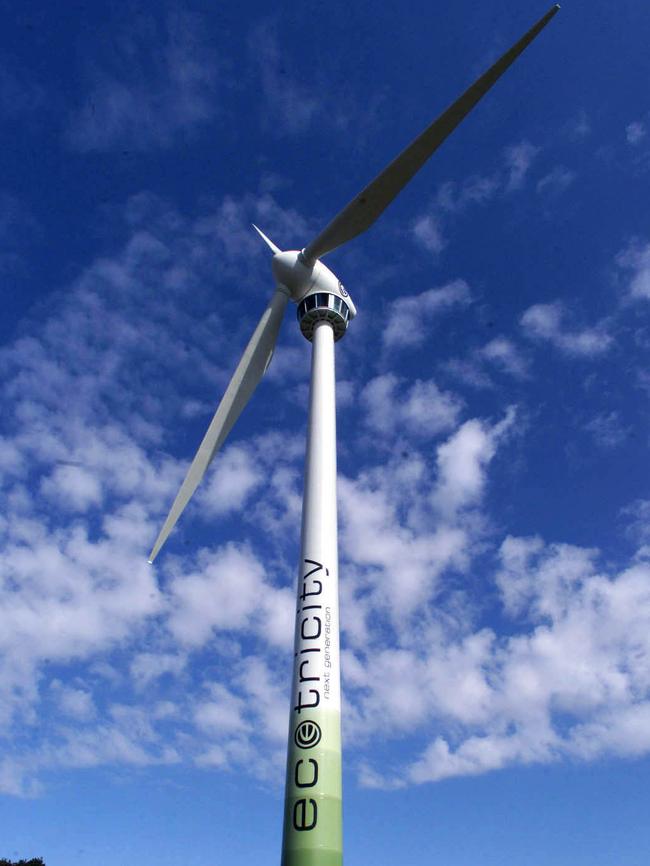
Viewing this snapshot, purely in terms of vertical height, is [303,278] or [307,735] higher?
[303,278]

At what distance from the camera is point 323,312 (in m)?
51.3

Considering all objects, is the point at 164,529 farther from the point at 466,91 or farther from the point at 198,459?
the point at 466,91

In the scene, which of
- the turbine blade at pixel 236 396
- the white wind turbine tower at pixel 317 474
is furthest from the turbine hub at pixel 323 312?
the turbine blade at pixel 236 396

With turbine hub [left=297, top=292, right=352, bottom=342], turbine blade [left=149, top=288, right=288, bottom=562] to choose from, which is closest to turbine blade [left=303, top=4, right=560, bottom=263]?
turbine hub [left=297, top=292, right=352, bottom=342]

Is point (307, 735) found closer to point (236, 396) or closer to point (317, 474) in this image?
point (317, 474)

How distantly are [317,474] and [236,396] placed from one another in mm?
13186

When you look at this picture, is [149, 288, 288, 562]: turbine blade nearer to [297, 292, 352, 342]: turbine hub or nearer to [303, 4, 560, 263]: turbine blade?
[297, 292, 352, 342]: turbine hub

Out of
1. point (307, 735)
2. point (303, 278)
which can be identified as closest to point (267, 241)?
point (303, 278)

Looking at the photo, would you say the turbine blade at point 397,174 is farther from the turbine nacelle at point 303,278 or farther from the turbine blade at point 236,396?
the turbine blade at point 236,396

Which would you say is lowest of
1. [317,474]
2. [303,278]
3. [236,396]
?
[317,474]

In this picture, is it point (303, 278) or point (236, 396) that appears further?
point (303, 278)

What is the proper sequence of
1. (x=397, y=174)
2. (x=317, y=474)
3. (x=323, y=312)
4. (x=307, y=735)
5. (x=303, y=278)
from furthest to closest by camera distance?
(x=303, y=278), (x=323, y=312), (x=397, y=174), (x=317, y=474), (x=307, y=735)

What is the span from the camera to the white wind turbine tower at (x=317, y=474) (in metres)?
29.5

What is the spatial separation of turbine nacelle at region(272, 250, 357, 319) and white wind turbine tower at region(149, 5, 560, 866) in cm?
8
